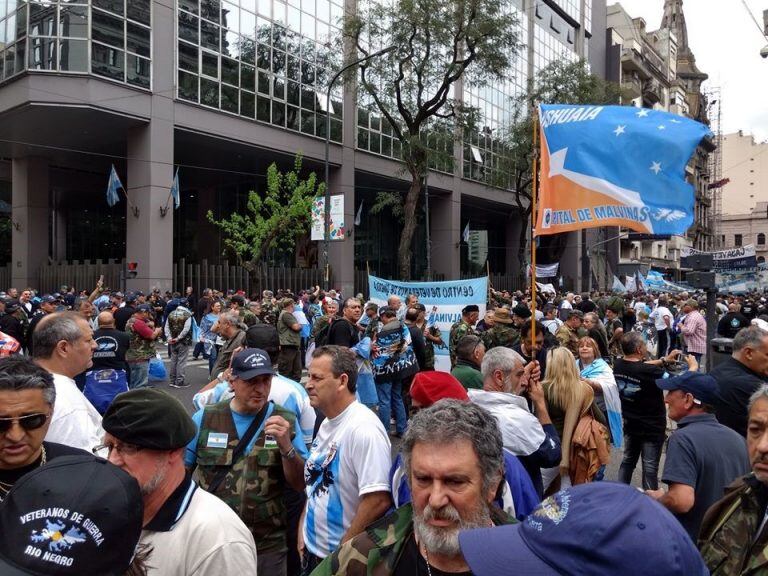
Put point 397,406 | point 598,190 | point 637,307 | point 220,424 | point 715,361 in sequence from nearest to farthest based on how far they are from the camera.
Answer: point 220,424 < point 598,190 < point 397,406 < point 715,361 < point 637,307

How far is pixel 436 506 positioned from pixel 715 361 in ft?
31.9

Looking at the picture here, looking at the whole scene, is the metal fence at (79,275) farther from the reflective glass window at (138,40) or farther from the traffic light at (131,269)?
the reflective glass window at (138,40)

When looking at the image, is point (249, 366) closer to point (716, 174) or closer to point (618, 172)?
point (618, 172)

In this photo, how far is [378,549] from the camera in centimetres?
199

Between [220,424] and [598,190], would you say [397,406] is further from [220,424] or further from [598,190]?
[220,424]

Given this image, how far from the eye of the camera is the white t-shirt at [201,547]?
1.97 m

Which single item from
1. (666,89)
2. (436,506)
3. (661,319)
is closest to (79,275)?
(661,319)

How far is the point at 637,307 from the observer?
19.4 metres

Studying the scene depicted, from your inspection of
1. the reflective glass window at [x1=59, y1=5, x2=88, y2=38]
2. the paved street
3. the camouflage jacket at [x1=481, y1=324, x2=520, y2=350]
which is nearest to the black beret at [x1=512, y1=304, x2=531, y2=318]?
the camouflage jacket at [x1=481, y1=324, x2=520, y2=350]

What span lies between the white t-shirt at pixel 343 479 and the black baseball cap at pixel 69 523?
1.70 meters

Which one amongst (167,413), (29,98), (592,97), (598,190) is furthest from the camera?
(592,97)

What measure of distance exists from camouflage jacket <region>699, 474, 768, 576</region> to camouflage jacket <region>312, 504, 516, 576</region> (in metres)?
0.99

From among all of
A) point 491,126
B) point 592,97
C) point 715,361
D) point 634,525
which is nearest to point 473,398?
point 634,525

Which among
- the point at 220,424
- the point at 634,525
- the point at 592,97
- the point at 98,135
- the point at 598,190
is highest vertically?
the point at 592,97
